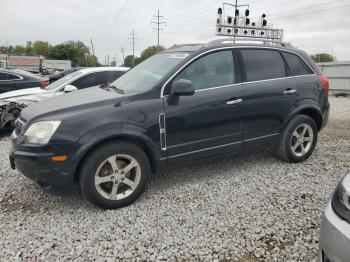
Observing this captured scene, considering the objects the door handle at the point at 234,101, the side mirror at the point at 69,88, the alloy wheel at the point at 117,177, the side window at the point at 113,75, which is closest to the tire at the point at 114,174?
the alloy wheel at the point at 117,177

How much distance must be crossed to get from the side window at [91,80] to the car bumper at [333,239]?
6.21 meters

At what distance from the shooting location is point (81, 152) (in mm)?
2977

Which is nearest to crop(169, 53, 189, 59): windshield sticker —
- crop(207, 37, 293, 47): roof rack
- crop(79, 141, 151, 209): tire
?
crop(207, 37, 293, 47): roof rack

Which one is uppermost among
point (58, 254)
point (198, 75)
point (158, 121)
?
point (198, 75)

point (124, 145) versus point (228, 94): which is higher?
point (228, 94)

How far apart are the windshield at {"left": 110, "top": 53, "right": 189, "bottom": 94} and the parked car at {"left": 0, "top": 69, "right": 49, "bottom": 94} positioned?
5221 mm

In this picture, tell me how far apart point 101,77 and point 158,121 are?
4436 mm

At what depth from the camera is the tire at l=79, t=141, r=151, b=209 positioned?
3.07 meters

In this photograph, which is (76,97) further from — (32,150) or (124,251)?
(124,251)

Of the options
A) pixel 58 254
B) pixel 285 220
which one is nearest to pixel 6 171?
pixel 58 254

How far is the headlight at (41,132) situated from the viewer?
296 centimetres

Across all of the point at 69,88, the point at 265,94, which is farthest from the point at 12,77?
the point at 265,94

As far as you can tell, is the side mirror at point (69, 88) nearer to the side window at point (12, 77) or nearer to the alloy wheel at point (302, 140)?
the side window at point (12, 77)

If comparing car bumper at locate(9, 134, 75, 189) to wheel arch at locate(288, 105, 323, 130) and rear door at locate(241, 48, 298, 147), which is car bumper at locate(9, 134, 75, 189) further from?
wheel arch at locate(288, 105, 323, 130)
